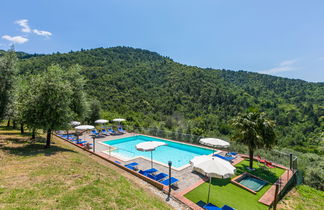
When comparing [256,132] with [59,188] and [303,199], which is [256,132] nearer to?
[303,199]

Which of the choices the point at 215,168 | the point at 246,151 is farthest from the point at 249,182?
the point at 246,151

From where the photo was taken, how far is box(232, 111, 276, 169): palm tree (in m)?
10.4

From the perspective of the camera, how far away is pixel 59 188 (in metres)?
5.59

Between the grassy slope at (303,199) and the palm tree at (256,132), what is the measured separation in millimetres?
2728

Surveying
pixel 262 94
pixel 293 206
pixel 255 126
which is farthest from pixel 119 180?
pixel 262 94

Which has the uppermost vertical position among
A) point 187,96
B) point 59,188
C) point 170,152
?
point 187,96

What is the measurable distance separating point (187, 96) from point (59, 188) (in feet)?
175

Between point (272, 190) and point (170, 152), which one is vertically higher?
Result: point (272, 190)

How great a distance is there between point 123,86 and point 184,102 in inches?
811

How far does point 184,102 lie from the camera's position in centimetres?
5366

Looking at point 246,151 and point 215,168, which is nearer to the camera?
point 215,168

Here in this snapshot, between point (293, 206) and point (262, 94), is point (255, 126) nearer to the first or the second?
point (293, 206)

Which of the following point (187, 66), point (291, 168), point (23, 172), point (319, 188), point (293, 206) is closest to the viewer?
point (23, 172)

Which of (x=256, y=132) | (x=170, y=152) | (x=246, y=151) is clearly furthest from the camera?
(x=170, y=152)
